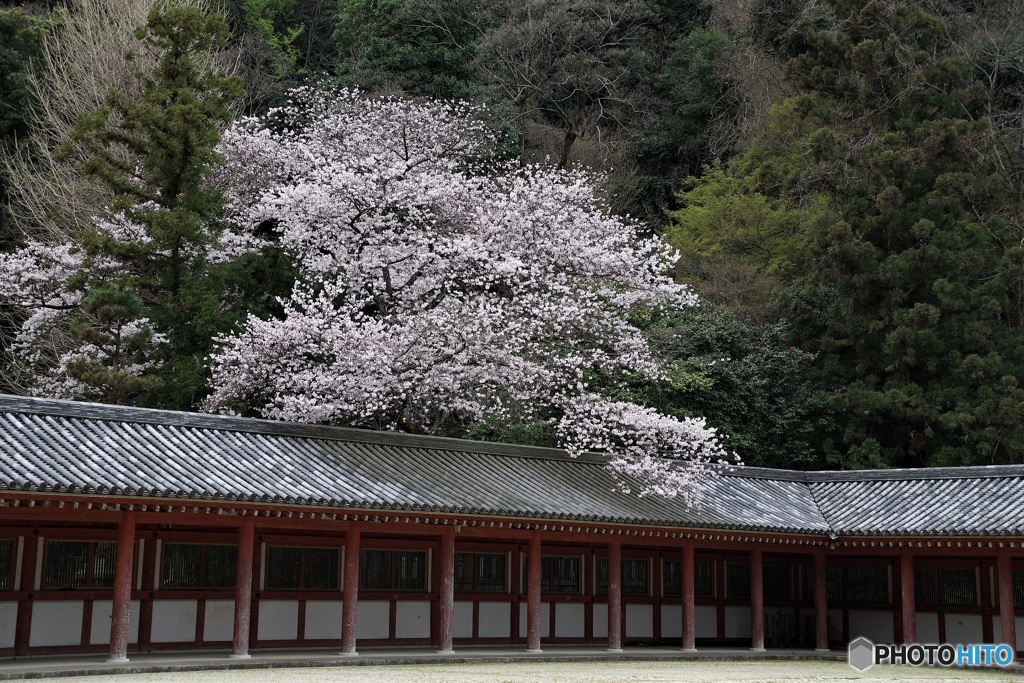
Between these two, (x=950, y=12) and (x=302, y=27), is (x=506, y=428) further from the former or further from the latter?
(x=302, y=27)

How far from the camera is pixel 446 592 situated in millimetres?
17562

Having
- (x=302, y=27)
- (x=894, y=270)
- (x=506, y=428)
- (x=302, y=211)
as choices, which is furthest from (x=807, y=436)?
(x=302, y=27)

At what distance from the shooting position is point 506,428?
986 inches

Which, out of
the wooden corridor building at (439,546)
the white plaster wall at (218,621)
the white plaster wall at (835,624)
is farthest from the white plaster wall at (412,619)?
the white plaster wall at (835,624)

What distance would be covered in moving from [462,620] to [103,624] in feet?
20.6

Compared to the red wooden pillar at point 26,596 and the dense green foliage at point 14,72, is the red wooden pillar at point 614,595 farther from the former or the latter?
the dense green foliage at point 14,72

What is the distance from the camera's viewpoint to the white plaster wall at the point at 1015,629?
19325 mm

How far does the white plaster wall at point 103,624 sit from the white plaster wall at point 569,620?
792 cm

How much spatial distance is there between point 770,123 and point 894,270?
30.4ft

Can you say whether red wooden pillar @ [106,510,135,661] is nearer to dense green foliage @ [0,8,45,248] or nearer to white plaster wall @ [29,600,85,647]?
white plaster wall @ [29,600,85,647]

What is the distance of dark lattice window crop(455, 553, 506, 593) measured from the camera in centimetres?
1930

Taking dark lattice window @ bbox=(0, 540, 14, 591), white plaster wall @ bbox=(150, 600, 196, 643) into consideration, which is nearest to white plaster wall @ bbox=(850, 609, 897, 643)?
white plaster wall @ bbox=(150, 600, 196, 643)

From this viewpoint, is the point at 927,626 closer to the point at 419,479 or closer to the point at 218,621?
the point at 419,479

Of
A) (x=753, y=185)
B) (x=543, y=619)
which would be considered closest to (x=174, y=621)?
(x=543, y=619)
